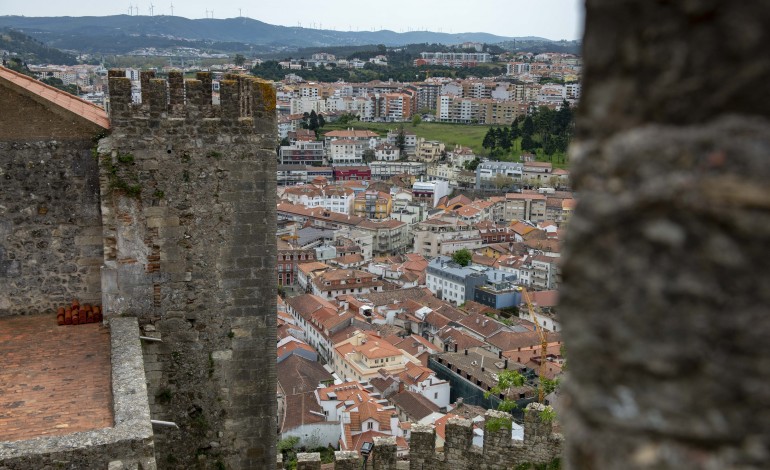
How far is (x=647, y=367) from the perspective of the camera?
1.15m

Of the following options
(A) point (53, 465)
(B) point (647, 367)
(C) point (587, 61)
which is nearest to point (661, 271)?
(B) point (647, 367)

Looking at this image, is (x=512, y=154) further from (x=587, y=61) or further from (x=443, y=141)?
(x=587, y=61)

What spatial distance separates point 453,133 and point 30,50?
370 ft

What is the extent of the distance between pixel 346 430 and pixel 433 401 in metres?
7.52

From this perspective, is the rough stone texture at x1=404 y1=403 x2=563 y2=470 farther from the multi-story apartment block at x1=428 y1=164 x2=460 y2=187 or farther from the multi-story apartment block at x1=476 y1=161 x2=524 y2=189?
the multi-story apartment block at x1=428 y1=164 x2=460 y2=187

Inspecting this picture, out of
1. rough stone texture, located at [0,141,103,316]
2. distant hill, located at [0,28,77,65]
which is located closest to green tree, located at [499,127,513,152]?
rough stone texture, located at [0,141,103,316]

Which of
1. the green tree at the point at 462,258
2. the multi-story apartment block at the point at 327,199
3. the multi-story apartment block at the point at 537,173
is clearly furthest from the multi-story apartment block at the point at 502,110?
the green tree at the point at 462,258

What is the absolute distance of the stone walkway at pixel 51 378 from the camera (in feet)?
14.8

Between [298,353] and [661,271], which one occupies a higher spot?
[661,271]

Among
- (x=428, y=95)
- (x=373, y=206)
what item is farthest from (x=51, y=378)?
(x=428, y=95)

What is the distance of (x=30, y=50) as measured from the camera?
17725 cm

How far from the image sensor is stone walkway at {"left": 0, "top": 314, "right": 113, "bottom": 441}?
178 inches

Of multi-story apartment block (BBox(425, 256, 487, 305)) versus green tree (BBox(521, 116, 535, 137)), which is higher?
green tree (BBox(521, 116, 535, 137))

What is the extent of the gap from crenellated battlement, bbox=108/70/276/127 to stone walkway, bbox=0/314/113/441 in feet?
5.68
